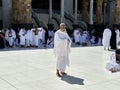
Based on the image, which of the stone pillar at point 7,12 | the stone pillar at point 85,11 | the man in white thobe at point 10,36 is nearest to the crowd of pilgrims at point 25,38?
the man in white thobe at point 10,36

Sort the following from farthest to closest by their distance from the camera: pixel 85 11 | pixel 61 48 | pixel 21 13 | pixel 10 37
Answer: pixel 85 11 < pixel 21 13 < pixel 10 37 < pixel 61 48

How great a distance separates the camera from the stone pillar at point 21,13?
59.7ft

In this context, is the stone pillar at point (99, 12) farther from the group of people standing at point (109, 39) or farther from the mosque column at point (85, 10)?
the group of people standing at point (109, 39)

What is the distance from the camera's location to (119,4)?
2564 cm

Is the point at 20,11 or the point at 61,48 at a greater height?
the point at 20,11

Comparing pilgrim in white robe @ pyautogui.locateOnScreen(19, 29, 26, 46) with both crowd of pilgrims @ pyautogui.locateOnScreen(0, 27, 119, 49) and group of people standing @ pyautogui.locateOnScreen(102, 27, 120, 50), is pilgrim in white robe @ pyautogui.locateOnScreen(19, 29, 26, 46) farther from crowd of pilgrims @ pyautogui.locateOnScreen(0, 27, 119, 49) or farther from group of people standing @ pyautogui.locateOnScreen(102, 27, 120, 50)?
group of people standing @ pyautogui.locateOnScreen(102, 27, 120, 50)

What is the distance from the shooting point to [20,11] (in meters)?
18.2

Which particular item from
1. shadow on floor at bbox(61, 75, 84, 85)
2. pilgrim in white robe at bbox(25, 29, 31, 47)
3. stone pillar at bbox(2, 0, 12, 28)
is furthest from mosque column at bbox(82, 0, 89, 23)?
shadow on floor at bbox(61, 75, 84, 85)

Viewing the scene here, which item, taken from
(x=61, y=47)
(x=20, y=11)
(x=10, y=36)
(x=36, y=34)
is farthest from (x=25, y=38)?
(x=61, y=47)

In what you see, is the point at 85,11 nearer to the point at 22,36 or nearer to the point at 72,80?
the point at 22,36

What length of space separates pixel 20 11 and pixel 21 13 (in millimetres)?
161

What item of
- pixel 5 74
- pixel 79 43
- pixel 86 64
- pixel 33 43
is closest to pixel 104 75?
pixel 86 64

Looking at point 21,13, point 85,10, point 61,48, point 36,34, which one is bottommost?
point 36,34

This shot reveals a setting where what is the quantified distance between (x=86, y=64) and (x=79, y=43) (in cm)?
888
